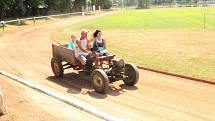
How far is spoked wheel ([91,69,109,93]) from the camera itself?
11.0 metres

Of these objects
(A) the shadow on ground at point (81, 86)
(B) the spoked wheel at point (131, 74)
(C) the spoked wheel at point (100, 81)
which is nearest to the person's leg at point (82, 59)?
(A) the shadow on ground at point (81, 86)

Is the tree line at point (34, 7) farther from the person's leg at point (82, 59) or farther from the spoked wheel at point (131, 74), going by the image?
the spoked wheel at point (131, 74)

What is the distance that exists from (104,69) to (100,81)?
2.84 feet

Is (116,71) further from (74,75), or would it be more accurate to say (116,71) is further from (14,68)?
(14,68)

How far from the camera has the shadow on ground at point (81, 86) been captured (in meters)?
11.3

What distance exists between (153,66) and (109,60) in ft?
11.7

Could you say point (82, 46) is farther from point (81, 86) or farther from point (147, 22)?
point (147, 22)

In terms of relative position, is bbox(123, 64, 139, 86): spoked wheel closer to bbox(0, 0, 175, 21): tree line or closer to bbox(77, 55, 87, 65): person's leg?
bbox(77, 55, 87, 65): person's leg

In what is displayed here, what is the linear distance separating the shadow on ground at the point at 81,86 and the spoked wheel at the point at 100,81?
0.53 ft

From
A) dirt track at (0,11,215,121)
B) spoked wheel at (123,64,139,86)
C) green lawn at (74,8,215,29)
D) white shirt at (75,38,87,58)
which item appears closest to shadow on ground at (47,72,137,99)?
dirt track at (0,11,215,121)

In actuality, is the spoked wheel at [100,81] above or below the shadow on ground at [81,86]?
above

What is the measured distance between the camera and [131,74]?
1193 centimetres

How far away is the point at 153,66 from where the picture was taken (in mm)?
15117

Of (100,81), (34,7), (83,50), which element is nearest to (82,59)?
(83,50)
